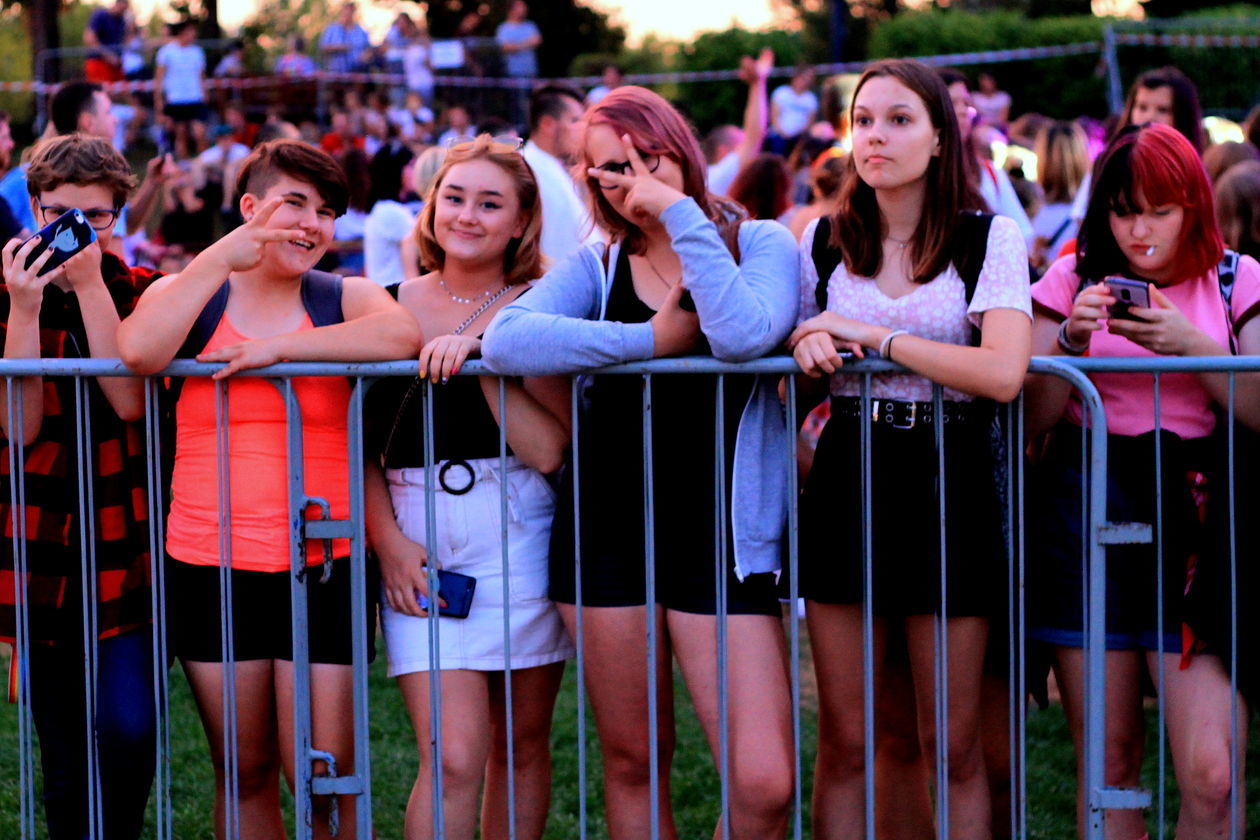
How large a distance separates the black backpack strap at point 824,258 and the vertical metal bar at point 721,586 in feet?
1.18

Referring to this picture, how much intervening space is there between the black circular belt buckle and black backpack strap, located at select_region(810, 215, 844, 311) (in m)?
0.94

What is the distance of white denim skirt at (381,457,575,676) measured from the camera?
3588 millimetres

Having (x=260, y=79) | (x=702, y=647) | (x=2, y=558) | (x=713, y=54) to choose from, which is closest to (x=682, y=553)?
(x=702, y=647)

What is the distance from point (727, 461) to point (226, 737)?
1.38m

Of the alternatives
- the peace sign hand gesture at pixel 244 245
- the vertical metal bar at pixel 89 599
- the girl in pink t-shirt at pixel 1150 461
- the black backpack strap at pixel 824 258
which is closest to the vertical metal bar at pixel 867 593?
the black backpack strap at pixel 824 258

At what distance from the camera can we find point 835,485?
138 inches

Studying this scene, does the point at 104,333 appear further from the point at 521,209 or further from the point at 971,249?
the point at 971,249

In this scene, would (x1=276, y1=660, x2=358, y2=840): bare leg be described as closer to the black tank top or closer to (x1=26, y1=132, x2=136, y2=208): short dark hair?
the black tank top

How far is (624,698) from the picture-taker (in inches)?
139

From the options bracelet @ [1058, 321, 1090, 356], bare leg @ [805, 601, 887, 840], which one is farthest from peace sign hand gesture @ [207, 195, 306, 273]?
bracelet @ [1058, 321, 1090, 356]

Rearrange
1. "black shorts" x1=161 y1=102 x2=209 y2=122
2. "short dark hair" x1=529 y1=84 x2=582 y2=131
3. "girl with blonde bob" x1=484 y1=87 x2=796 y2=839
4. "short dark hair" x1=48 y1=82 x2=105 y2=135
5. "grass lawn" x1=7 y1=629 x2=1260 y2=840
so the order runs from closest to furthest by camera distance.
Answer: "girl with blonde bob" x1=484 y1=87 x2=796 y2=839 → "grass lawn" x1=7 y1=629 x2=1260 y2=840 → "short dark hair" x1=48 y1=82 x2=105 y2=135 → "short dark hair" x1=529 y1=84 x2=582 y2=131 → "black shorts" x1=161 y1=102 x2=209 y2=122

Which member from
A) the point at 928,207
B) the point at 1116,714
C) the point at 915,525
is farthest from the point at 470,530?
the point at 1116,714

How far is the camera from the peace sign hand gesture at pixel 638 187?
10.9 feet

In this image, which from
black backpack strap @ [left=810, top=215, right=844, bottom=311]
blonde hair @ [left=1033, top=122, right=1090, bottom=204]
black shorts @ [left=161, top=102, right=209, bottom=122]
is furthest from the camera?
black shorts @ [left=161, top=102, right=209, bottom=122]
